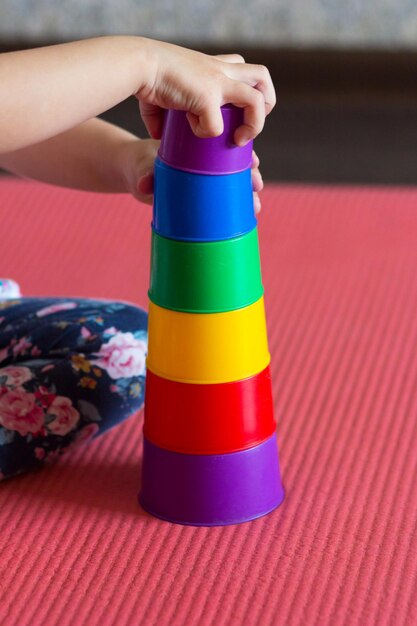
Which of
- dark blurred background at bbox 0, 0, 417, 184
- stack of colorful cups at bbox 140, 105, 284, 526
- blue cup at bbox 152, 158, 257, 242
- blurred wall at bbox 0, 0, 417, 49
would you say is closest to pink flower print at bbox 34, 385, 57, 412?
stack of colorful cups at bbox 140, 105, 284, 526

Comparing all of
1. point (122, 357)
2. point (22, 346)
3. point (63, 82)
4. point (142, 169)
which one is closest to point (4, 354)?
point (22, 346)

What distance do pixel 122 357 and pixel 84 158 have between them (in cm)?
19

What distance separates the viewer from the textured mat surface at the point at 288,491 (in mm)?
786

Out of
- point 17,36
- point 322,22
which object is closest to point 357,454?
point 322,22

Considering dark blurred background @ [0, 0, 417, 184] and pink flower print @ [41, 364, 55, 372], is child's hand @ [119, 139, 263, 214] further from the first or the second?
dark blurred background @ [0, 0, 417, 184]

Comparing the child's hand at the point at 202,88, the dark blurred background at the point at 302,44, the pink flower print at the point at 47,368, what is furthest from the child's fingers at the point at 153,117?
the dark blurred background at the point at 302,44

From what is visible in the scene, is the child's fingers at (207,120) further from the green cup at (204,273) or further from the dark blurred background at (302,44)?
the dark blurred background at (302,44)

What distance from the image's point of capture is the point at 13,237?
1.47 metres

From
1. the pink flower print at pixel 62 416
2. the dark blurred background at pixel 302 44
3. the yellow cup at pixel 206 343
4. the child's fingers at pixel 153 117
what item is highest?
the child's fingers at pixel 153 117

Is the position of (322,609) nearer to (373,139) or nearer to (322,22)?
(373,139)

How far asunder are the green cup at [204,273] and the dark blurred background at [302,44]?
115 cm

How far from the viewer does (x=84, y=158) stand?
990mm

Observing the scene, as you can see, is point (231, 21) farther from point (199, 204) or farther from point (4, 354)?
point (199, 204)

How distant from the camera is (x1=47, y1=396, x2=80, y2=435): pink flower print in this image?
95 cm
